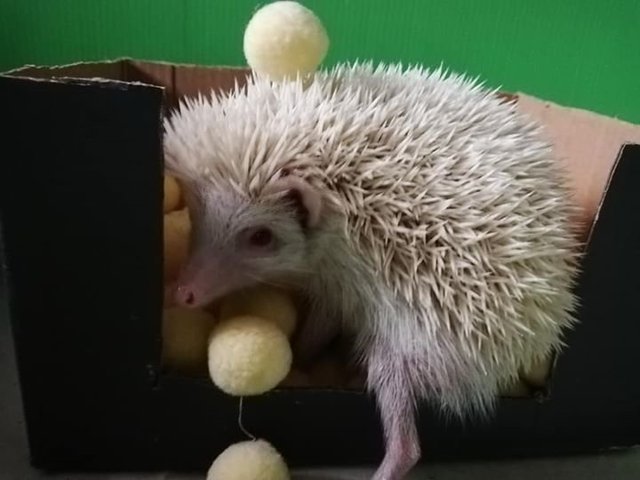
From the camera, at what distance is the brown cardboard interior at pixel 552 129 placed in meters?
0.95

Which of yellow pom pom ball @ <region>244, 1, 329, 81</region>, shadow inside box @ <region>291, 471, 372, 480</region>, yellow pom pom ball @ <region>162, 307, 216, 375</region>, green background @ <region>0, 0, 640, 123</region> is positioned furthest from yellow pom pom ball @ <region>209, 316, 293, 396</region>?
green background @ <region>0, 0, 640, 123</region>

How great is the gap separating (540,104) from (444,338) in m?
0.48

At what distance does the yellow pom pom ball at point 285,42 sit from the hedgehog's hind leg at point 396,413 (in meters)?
0.30

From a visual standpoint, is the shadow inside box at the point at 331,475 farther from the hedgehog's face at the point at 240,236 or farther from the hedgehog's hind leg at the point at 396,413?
the hedgehog's face at the point at 240,236

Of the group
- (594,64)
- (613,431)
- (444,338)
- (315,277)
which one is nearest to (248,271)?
(315,277)

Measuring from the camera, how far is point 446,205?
0.82 metres

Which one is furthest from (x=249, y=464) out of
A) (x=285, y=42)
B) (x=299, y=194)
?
(x=285, y=42)

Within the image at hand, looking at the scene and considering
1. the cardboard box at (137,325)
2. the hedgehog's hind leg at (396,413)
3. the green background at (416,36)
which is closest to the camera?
the cardboard box at (137,325)

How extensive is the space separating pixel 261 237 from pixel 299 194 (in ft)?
0.19

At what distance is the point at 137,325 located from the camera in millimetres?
833

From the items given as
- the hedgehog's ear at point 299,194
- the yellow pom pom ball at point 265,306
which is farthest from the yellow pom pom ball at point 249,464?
the hedgehog's ear at point 299,194

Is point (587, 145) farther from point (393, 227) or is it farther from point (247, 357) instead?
point (247, 357)

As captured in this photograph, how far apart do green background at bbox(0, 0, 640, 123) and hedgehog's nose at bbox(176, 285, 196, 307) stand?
0.66m

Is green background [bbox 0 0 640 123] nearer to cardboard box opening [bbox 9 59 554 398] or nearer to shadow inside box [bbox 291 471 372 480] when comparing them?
cardboard box opening [bbox 9 59 554 398]
